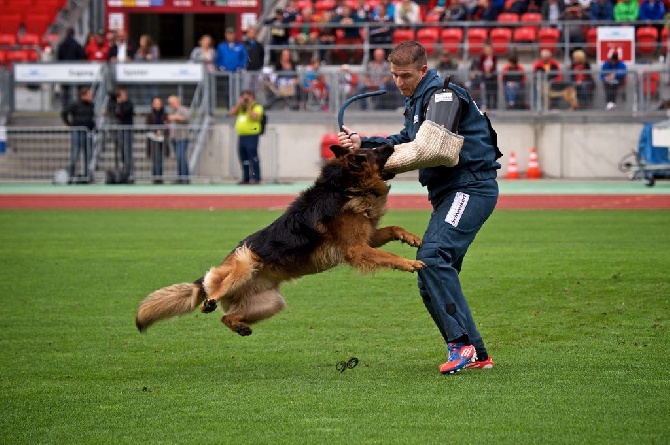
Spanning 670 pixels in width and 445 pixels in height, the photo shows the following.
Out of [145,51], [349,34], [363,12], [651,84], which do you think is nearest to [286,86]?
[349,34]

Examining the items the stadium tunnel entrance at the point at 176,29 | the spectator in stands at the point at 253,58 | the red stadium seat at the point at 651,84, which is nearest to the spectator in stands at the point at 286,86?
the spectator in stands at the point at 253,58

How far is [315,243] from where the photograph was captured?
7027mm

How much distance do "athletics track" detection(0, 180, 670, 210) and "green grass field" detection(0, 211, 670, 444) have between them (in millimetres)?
6334

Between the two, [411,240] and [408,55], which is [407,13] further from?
[408,55]

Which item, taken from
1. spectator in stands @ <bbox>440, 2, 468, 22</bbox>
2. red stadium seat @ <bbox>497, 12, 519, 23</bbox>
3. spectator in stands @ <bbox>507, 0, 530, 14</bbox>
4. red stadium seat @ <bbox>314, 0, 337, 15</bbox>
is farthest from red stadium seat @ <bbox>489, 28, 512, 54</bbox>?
red stadium seat @ <bbox>314, 0, 337, 15</bbox>

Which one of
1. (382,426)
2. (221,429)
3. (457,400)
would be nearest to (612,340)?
(457,400)

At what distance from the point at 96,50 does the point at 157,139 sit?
5121mm

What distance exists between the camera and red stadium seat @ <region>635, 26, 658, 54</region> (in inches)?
1096

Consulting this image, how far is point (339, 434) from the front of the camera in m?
5.35

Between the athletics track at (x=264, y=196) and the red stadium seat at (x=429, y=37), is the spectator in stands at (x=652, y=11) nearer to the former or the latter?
the athletics track at (x=264, y=196)

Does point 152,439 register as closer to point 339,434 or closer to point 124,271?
point 339,434

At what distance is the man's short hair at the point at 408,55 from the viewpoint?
6.78m

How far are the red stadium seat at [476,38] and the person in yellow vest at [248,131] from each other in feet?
21.2

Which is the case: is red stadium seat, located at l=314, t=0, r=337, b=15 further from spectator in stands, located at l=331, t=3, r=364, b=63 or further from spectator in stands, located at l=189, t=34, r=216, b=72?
spectator in stands, located at l=189, t=34, r=216, b=72
